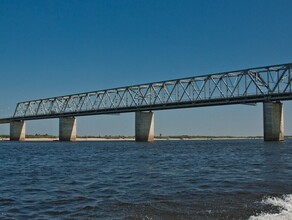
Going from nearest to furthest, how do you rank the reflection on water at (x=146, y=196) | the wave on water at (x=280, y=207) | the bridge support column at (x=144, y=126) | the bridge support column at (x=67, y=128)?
the wave on water at (x=280, y=207) < the reflection on water at (x=146, y=196) < the bridge support column at (x=144, y=126) < the bridge support column at (x=67, y=128)

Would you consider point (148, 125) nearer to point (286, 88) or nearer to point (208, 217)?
point (286, 88)

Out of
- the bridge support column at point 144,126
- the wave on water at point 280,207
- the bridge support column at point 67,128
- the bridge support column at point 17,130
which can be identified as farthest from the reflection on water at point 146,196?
the bridge support column at point 17,130

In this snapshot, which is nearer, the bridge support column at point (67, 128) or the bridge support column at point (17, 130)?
the bridge support column at point (67, 128)

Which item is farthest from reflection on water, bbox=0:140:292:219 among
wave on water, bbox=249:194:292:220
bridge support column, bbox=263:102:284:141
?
bridge support column, bbox=263:102:284:141

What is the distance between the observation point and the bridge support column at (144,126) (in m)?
112

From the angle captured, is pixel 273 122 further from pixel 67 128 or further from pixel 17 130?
pixel 17 130

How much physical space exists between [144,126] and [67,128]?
3912 cm

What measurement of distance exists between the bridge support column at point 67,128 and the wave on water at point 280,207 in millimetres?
125980

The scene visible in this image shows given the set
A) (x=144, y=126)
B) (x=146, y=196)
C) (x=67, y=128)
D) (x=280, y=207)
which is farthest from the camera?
(x=67, y=128)

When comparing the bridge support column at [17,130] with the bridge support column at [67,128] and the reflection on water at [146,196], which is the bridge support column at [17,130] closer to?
the bridge support column at [67,128]

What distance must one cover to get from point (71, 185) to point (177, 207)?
7028 mm

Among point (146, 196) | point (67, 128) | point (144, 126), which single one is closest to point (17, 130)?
point (67, 128)

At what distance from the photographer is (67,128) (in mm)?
139250

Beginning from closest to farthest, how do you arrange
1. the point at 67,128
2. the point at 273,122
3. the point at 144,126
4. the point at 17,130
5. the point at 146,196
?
1. the point at 146,196
2. the point at 273,122
3. the point at 144,126
4. the point at 67,128
5. the point at 17,130
